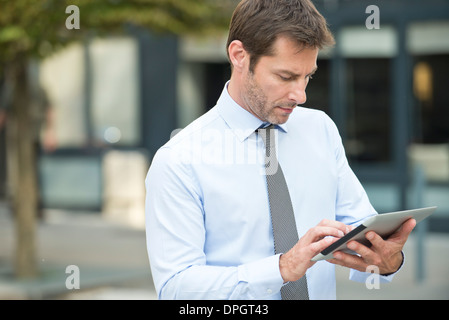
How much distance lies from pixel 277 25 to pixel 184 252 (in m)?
0.72

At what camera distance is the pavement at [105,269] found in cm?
721

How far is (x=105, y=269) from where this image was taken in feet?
27.7

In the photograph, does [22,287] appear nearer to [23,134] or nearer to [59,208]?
[23,134]

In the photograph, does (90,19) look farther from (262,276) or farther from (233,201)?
(262,276)

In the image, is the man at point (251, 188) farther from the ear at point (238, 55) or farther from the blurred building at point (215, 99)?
the blurred building at point (215, 99)

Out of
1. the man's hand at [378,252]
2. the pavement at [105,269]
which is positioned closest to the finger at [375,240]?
the man's hand at [378,252]

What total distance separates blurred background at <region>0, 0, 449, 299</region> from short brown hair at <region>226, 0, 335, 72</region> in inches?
180

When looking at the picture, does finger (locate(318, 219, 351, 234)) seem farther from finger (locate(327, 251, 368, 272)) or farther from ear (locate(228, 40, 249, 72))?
ear (locate(228, 40, 249, 72))

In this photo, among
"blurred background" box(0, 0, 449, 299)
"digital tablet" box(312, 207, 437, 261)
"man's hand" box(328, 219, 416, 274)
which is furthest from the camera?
"blurred background" box(0, 0, 449, 299)

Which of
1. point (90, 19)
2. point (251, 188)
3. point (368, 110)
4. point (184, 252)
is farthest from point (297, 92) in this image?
point (368, 110)

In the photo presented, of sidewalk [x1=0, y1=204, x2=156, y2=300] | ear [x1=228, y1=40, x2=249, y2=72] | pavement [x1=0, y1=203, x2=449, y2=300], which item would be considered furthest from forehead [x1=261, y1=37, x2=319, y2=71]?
sidewalk [x1=0, y1=204, x2=156, y2=300]

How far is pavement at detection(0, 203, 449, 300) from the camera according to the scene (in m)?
7.21

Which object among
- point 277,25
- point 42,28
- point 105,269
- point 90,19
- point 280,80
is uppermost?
point 90,19

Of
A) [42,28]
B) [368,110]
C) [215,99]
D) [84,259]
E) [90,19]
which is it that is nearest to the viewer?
[42,28]
